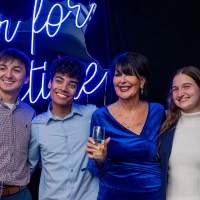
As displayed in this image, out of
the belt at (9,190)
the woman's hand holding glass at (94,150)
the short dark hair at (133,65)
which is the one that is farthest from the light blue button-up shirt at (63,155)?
the short dark hair at (133,65)

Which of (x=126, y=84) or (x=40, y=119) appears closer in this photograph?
(x=126, y=84)

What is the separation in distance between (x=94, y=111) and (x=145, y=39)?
1254mm

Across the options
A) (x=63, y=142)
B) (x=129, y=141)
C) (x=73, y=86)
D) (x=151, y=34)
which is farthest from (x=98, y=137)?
(x=151, y=34)

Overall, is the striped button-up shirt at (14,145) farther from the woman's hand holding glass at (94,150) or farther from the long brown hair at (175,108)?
the long brown hair at (175,108)

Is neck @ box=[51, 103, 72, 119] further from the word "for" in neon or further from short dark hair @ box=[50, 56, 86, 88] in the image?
the word "for" in neon

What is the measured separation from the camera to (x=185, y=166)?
2057 millimetres

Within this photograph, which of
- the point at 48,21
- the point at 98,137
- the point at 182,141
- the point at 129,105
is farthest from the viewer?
the point at 48,21

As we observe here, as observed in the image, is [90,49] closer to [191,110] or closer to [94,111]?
[94,111]

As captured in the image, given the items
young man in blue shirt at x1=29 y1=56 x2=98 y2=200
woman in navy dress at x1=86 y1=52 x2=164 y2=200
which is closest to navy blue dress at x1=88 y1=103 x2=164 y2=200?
woman in navy dress at x1=86 y1=52 x2=164 y2=200

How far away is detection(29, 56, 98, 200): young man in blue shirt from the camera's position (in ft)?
7.36

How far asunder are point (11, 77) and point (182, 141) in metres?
1.26

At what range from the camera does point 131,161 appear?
7.17ft

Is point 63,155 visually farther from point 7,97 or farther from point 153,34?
point 153,34

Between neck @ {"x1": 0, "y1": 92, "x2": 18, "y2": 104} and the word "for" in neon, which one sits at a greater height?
the word "for" in neon
